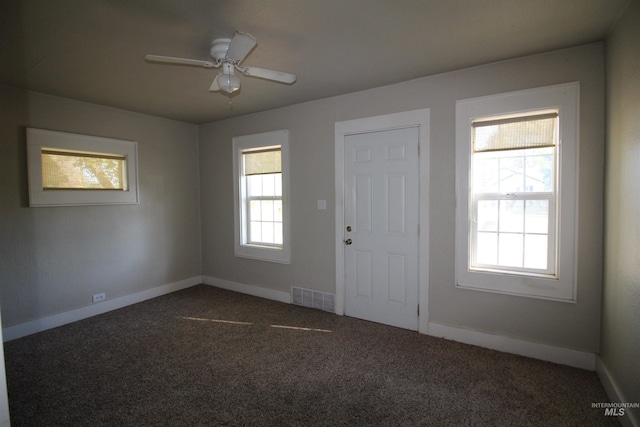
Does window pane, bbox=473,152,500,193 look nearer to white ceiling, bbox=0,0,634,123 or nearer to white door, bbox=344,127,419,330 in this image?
white door, bbox=344,127,419,330

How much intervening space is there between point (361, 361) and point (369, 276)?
3.37ft

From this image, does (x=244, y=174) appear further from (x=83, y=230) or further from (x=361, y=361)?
(x=361, y=361)

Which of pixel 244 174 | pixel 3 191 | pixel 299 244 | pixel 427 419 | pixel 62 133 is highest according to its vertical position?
pixel 62 133

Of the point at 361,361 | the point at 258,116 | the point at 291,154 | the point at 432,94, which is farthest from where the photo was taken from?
the point at 258,116

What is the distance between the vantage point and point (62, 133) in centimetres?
348

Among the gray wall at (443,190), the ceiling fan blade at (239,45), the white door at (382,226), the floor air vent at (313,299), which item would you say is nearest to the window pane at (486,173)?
the gray wall at (443,190)

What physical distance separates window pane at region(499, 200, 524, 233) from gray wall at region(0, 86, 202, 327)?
13.9 ft

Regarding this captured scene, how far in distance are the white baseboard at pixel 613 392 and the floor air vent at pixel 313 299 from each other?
7.80 ft

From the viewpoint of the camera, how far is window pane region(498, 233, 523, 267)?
2.78m

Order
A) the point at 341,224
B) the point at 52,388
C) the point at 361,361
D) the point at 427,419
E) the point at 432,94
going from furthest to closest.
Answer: the point at 341,224, the point at 432,94, the point at 361,361, the point at 52,388, the point at 427,419

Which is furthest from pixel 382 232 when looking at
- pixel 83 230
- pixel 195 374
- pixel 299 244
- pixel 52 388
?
pixel 83 230

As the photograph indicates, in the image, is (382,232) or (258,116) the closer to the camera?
(382,232)

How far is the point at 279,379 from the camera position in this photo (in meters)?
2.41

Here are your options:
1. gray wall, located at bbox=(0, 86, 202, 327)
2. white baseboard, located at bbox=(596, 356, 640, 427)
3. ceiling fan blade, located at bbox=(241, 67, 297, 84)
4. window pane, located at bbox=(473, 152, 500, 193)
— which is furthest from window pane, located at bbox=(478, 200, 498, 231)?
gray wall, located at bbox=(0, 86, 202, 327)
